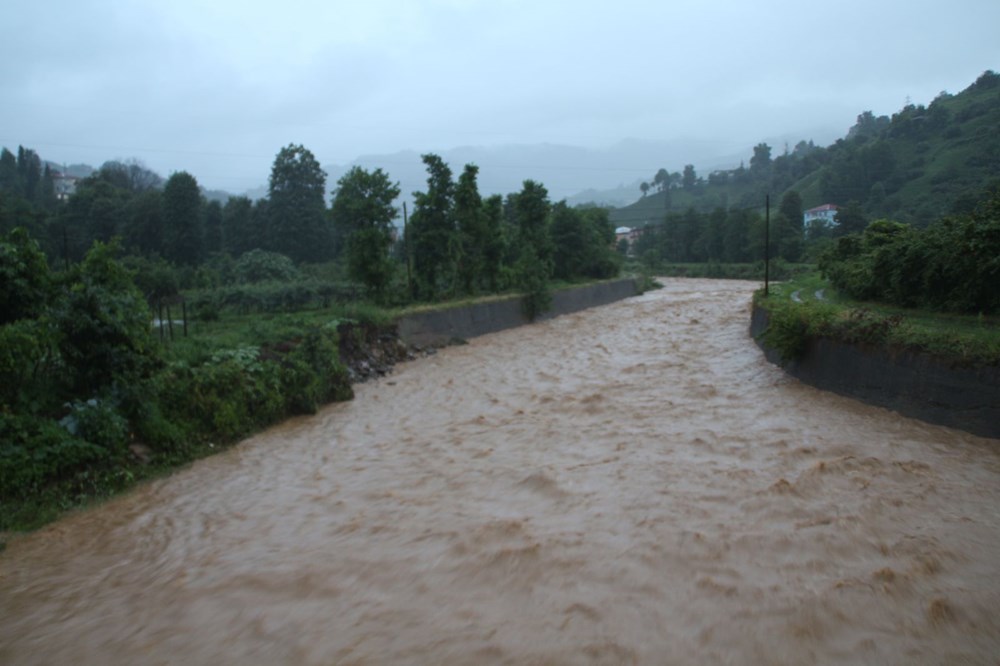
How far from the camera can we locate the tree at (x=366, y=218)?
735 inches

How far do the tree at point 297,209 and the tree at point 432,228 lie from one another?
17511 mm

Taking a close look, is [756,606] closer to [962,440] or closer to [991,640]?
[991,640]

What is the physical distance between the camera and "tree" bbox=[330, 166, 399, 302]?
18.7 metres

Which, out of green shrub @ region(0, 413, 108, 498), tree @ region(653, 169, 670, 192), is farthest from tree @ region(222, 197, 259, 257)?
tree @ region(653, 169, 670, 192)

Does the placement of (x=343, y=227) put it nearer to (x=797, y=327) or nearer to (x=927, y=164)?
(x=797, y=327)

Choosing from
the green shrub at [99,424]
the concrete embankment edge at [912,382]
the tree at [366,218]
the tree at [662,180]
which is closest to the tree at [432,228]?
the tree at [366,218]

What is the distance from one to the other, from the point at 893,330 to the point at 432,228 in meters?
15.8

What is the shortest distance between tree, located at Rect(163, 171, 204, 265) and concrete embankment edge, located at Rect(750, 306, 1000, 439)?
98.0 feet

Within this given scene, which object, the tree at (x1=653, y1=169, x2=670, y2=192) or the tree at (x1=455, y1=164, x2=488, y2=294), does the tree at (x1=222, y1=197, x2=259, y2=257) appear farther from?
the tree at (x1=653, y1=169, x2=670, y2=192)

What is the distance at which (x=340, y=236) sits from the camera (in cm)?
4025

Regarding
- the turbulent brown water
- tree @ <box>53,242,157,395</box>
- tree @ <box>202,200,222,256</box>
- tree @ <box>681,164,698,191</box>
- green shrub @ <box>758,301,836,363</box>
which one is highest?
tree @ <box>681,164,698,191</box>

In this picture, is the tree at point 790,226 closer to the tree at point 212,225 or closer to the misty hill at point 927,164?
the misty hill at point 927,164

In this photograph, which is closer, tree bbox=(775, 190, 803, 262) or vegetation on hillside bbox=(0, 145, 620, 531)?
vegetation on hillside bbox=(0, 145, 620, 531)

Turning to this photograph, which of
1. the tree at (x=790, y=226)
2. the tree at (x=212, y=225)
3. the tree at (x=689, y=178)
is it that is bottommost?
the tree at (x=790, y=226)
